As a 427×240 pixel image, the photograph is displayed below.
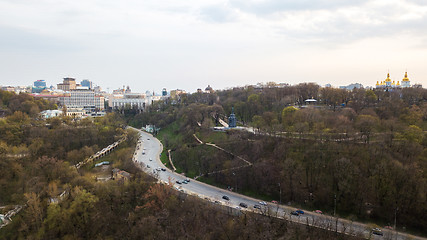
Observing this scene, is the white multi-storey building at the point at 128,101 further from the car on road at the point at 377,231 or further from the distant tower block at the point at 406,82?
the car on road at the point at 377,231

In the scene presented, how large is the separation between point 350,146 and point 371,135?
12.3 feet

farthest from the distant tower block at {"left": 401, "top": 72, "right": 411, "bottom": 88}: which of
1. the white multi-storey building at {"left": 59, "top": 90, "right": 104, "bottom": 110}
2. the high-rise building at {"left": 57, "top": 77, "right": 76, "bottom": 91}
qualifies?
the high-rise building at {"left": 57, "top": 77, "right": 76, "bottom": 91}

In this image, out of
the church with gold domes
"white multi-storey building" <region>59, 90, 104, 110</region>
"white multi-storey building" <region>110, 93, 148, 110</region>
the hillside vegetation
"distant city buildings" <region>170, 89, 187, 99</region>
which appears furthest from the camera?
"distant city buildings" <region>170, 89, 187, 99</region>

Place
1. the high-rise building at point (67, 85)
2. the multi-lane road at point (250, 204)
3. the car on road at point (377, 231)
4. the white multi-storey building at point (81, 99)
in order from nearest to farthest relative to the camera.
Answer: the car on road at point (377, 231) < the multi-lane road at point (250, 204) < the white multi-storey building at point (81, 99) < the high-rise building at point (67, 85)

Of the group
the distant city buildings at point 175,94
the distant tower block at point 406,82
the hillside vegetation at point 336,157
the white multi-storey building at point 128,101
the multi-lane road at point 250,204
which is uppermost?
the distant tower block at point 406,82

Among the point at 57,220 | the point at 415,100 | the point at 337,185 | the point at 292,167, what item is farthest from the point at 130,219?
the point at 415,100

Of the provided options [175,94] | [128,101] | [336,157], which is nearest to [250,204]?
[336,157]

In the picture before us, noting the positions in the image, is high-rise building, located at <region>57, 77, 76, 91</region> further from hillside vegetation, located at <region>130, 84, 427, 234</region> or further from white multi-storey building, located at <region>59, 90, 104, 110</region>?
hillside vegetation, located at <region>130, 84, 427, 234</region>

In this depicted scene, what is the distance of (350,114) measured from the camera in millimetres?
36938

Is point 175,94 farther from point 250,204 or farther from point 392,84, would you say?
point 250,204

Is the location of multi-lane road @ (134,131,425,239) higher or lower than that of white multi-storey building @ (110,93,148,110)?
lower

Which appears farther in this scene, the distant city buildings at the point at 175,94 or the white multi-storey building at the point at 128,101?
the distant city buildings at the point at 175,94

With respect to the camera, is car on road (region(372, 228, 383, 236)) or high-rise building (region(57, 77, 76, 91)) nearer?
car on road (region(372, 228, 383, 236))

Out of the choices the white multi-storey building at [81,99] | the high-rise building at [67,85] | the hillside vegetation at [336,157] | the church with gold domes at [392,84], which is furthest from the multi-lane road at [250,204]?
the high-rise building at [67,85]
